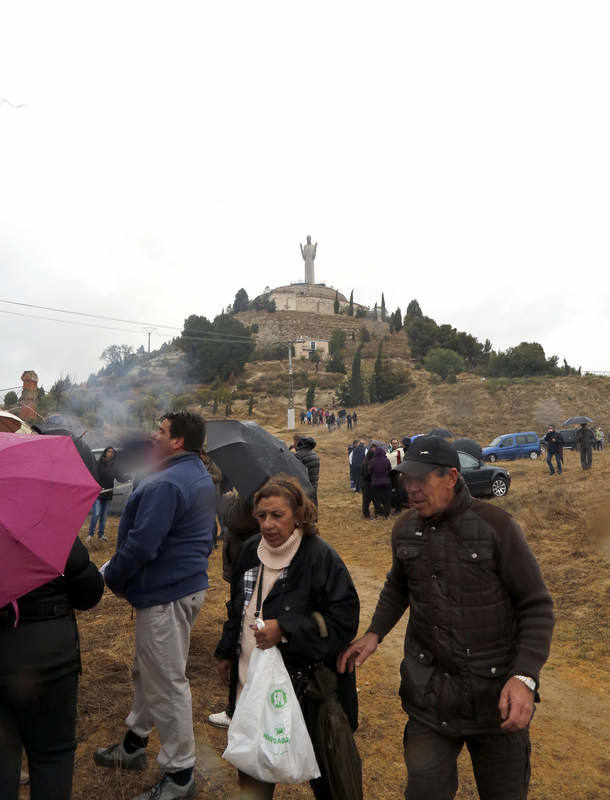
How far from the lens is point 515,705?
2070 millimetres

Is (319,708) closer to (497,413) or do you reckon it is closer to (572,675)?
(572,675)

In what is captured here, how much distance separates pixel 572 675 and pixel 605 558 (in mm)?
4122

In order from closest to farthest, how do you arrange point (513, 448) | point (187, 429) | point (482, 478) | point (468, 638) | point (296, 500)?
point (468, 638) < point (296, 500) < point (187, 429) < point (482, 478) < point (513, 448)

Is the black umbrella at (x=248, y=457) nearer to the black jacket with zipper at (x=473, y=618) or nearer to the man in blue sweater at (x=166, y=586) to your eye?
the man in blue sweater at (x=166, y=586)

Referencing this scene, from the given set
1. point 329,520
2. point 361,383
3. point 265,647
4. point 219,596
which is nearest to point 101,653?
point 219,596

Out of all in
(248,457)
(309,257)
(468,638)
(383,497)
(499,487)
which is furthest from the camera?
(309,257)

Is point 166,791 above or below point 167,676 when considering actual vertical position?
below

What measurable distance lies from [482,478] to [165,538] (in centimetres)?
1279

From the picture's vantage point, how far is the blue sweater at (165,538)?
281 cm

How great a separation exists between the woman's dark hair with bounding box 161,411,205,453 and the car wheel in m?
12.8

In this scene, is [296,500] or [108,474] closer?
[296,500]

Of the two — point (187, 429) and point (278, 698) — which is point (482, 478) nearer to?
point (187, 429)

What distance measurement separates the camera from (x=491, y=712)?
220 centimetres

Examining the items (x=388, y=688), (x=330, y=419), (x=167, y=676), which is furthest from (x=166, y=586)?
(x=330, y=419)
